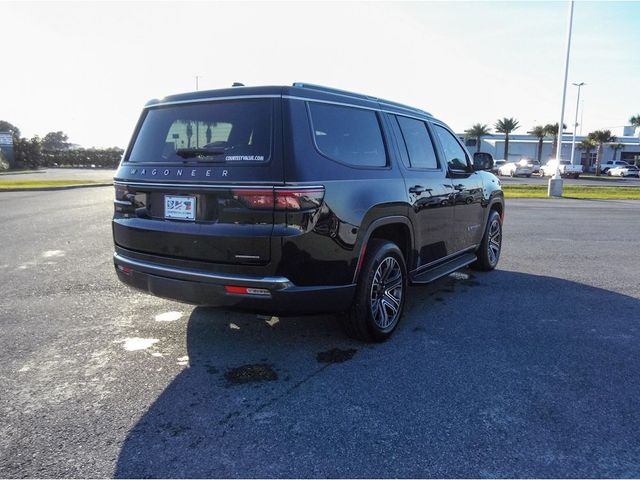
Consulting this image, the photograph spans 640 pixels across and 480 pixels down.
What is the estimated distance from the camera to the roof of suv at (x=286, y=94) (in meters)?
3.54

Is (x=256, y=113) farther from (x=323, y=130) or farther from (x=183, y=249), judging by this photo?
(x=183, y=249)

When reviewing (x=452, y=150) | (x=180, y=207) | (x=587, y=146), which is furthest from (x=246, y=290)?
(x=587, y=146)

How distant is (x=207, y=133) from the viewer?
12.2ft

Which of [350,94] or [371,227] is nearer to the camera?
[371,227]

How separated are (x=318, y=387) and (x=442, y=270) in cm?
231

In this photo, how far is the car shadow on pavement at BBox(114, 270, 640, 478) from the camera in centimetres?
257

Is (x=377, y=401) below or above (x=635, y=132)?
below

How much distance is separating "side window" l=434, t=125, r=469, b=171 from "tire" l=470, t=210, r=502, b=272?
3.60ft

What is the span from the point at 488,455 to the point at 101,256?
634 centimetres

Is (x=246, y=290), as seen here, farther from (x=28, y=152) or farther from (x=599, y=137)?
(x=599, y=137)

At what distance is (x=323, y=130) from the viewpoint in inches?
148

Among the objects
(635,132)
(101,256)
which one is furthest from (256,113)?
(635,132)

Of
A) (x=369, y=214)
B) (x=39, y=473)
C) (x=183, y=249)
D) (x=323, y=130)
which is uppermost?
(x=323, y=130)

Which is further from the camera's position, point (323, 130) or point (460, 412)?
point (323, 130)
